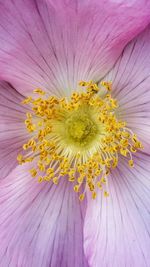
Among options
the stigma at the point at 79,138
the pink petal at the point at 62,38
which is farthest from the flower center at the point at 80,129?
the pink petal at the point at 62,38

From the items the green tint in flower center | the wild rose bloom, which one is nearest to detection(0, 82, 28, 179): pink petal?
the wild rose bloom

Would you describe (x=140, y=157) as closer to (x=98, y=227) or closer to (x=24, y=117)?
(x=98, y=227)

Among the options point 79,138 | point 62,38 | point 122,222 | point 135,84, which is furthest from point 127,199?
point 62,38

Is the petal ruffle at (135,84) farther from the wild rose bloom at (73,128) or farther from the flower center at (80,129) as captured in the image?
the flower center at (80,129)

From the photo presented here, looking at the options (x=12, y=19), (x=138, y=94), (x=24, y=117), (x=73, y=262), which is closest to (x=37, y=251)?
(x=73, y=262)

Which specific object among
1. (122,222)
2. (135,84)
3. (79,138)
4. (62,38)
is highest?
(62,38)

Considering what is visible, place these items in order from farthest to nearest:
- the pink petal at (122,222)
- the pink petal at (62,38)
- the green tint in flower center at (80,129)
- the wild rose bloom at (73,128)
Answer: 1. the green tint in flower center at (80,129)
2. the pink petal at (122,222)
3. the wild rose bloom at (73,128)
4. the pink petal at (62,38)

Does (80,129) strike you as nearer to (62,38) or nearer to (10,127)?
(10,127)
